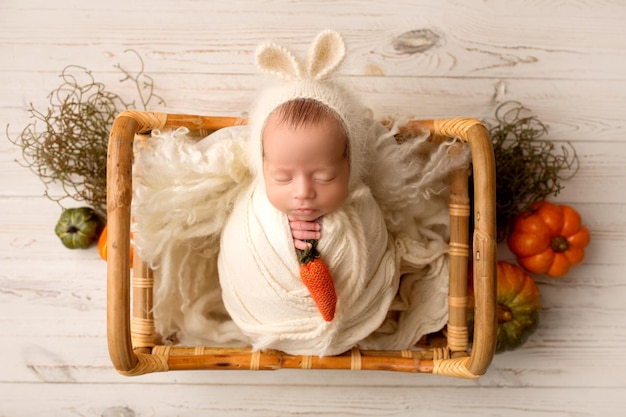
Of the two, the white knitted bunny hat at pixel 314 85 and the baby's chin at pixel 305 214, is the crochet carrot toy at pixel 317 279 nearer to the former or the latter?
the baby's chin at pixel 305 214

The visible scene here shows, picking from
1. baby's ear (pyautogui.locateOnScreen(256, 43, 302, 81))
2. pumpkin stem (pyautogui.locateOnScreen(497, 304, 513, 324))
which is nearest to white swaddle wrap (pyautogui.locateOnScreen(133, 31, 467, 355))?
baby's ear (pyautogui.locateOnScreen(256, 43, 302, 81))

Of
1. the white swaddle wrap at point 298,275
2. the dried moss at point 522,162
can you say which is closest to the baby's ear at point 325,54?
the white swaddle wrap at point 298,275

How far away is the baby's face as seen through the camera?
33.4 inches

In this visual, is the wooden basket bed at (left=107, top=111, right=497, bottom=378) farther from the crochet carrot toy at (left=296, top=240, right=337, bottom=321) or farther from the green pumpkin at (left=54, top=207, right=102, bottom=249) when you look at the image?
the green pumpkin at (left=54, top=207, right=102, bottom=249)

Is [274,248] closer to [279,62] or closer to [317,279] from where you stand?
[317,279]

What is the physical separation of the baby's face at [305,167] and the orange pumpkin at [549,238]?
0.55m

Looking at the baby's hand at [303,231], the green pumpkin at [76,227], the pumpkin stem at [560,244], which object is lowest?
the pumpkin stem at [560,244]

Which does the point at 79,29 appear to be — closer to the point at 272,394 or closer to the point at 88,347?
the point at 88,347

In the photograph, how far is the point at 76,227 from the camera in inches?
49.7

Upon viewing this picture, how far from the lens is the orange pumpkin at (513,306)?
1186 millimetres

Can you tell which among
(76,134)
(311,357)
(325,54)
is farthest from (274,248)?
(76,134)

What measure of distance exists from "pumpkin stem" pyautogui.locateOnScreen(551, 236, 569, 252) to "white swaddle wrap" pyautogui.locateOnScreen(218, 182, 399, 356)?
0.44 metres

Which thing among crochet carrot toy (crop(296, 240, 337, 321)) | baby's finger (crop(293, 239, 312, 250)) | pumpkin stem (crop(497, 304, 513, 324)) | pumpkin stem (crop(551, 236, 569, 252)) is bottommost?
pumpkin stem (crop(497, 304, 513, 324))

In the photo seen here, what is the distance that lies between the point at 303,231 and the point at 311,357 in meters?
0.28
